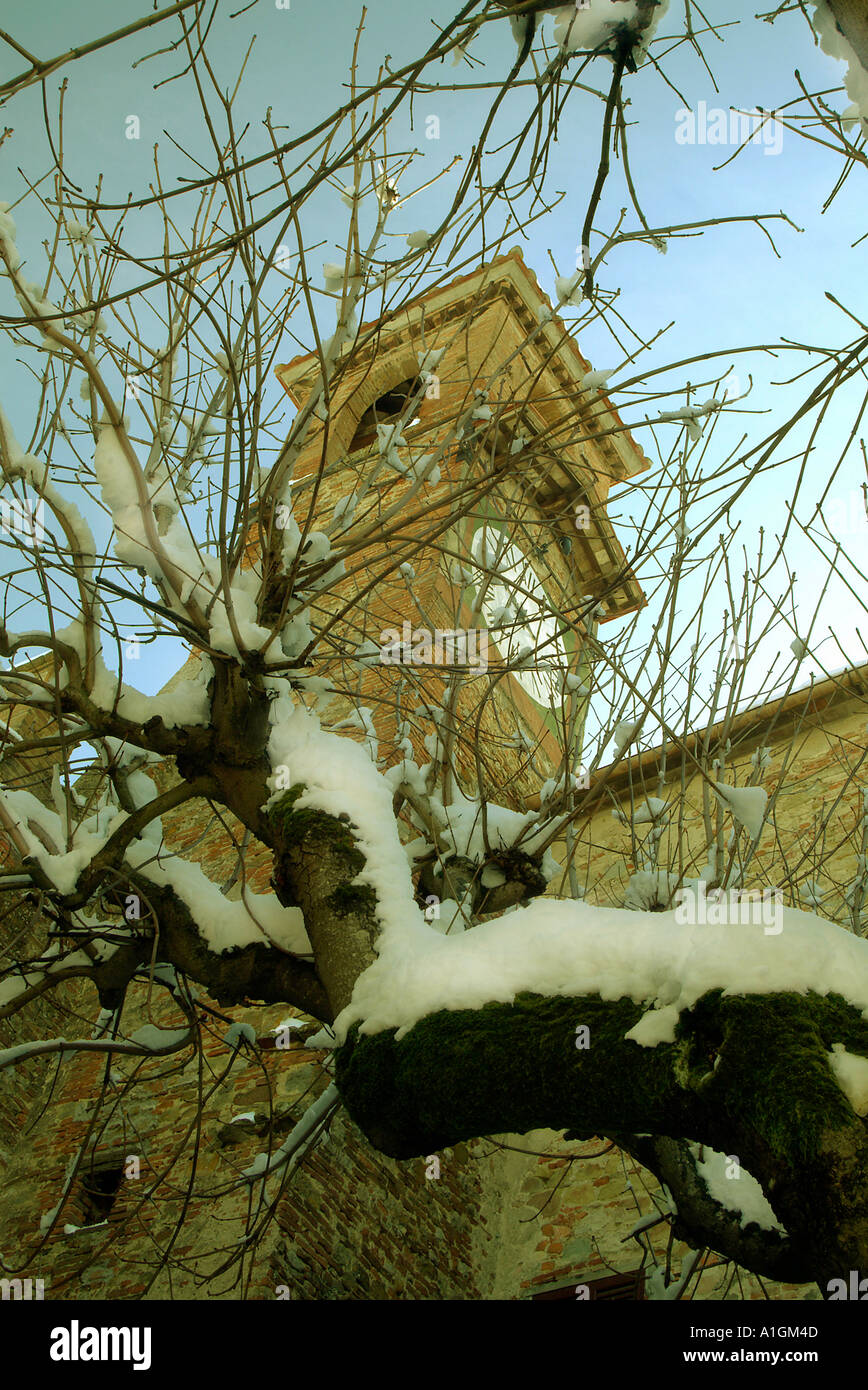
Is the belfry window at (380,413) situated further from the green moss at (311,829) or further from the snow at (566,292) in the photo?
the green moss at (311,829)

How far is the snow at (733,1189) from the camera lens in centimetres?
280

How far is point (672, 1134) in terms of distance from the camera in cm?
241

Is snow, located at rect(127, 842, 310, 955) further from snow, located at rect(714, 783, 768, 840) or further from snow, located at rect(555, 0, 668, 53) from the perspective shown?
snow, located at rect(555, 0, 668, 53)

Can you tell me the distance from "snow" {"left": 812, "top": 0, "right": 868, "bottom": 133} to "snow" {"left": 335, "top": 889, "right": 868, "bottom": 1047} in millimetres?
1687

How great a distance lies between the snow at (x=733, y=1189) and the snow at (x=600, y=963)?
0.65 meters

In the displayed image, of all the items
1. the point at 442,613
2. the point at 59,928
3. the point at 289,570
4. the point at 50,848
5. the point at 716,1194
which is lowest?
the point at 716,1194

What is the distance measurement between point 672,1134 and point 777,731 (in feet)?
18.6

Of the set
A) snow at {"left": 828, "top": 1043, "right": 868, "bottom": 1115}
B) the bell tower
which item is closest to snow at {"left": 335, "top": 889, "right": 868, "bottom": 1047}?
snow at {"left": 828, "top": 1043, "right": 868, "bottom": 1115}

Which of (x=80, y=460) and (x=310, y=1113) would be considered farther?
(x=80, y=460)

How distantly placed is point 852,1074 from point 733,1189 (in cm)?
95

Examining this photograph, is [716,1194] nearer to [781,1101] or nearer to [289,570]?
[781,1101]

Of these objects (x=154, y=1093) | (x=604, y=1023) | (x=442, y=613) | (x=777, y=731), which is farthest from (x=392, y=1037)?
(x=442, y=613)

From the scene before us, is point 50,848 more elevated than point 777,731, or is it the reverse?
point 777,731

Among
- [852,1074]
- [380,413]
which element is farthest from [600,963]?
[380,413]
